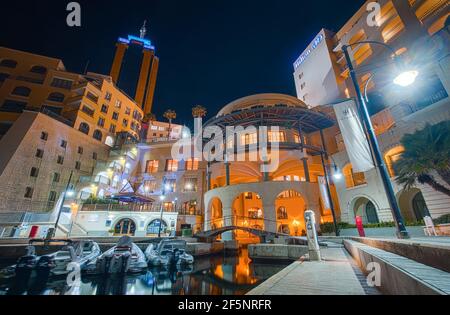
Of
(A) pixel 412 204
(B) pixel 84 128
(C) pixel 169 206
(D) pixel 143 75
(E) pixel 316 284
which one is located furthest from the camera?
(D) pixel 143 75

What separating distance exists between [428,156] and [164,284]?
18.4 meters

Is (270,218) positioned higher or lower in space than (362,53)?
lower

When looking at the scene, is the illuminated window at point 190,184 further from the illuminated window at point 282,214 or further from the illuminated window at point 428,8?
the illuminated window at point 428,8

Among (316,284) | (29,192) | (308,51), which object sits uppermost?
(308,51)

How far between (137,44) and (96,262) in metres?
80.7

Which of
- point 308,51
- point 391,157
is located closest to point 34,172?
point 391,157

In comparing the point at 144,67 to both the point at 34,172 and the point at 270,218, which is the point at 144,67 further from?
the point at 270,218

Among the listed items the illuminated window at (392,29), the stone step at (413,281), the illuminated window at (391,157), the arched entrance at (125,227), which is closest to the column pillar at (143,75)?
the arched entrance at (125,227)

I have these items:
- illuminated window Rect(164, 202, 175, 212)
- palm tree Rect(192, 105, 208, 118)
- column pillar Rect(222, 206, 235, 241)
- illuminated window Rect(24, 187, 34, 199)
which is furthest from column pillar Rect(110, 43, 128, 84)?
→ column pillar Rect(222, 206, 235, 241)

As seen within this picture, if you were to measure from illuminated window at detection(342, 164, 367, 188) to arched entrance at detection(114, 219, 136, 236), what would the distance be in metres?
29.0

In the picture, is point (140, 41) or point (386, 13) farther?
point (140, 41)

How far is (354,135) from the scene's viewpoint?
9867 mm

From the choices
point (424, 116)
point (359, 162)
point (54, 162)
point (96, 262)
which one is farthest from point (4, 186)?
point (424, 116)
